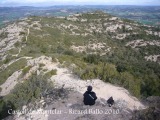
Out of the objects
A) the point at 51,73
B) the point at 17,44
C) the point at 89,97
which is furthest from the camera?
the point at 17,44

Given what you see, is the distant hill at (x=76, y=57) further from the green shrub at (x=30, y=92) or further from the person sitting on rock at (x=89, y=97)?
the person sitting on rock at (x=89, y=97)

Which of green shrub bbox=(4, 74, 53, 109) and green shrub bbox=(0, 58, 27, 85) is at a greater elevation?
green shrub bbox=(4, 74, 53, 109)

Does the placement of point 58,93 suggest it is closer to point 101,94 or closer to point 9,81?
point 101,94

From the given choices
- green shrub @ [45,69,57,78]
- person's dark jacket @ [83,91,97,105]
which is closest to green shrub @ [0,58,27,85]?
green shrub @ [45,69,57,78]

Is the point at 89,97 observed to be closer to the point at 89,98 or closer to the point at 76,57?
the point at 89,98

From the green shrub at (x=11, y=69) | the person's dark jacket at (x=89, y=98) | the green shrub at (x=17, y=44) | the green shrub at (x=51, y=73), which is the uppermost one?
the person's dark jacket at (x=89, y=98)

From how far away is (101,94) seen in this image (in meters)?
12.2

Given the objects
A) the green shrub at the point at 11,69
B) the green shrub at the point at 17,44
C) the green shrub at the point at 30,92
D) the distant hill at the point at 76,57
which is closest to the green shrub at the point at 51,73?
the distant hill at the point at 76,57

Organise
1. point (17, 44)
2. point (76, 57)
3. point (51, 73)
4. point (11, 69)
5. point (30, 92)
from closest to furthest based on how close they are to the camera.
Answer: point (30, 92) < point (51, 73) < point (11, 69) < point (76, 57) < point (17, 44)

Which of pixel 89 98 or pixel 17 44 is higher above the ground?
pixel 89 98

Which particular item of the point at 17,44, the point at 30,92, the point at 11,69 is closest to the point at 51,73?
the point at 30,92

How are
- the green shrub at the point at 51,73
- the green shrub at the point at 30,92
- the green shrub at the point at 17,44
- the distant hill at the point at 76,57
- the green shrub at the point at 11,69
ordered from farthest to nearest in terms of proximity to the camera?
the green shrub at the point at 17,44 → the green shrub at the point at 11,69 → the green shrub at the point at 51,73 → the distant hill at the point at 76,57 → the green shrub at the point at 30,92

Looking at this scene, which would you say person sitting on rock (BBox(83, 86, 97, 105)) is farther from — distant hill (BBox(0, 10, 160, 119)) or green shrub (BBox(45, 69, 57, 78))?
green shrub (BBox(45, 69, 57, 78))

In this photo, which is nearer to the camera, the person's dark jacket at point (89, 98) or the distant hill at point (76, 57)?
the person's dark jacket at point (89, 98)
